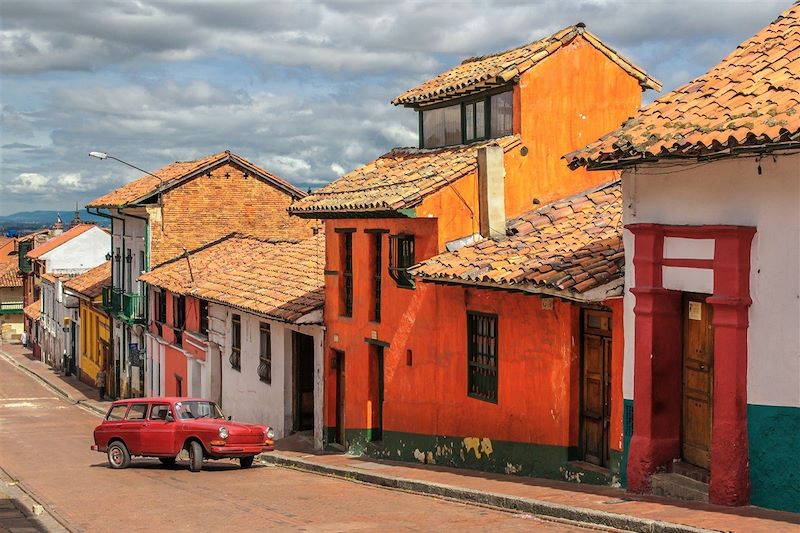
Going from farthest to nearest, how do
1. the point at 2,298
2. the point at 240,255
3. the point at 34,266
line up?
the point at 2,298, the point at 34,266, the point at 240,255

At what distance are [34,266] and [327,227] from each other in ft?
185

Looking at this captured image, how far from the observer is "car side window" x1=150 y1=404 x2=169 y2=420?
21125mm

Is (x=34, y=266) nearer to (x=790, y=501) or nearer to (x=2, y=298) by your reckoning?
(x=2, y=298)

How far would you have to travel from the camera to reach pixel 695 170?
42.1 feet

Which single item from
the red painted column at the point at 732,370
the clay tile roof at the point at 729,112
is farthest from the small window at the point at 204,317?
the red painted column at the point at 732,370

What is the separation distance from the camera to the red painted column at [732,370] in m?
12.1

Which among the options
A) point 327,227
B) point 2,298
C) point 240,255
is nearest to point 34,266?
point 2,298

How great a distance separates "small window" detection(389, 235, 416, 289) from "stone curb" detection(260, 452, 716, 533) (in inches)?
147

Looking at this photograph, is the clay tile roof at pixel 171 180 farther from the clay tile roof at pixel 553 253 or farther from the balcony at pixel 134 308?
the clay tile roof at pixel 553 253

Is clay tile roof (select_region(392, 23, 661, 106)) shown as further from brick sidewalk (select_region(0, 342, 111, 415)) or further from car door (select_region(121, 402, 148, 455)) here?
brick sidewalk (select_region(0, 342, 111, 415))

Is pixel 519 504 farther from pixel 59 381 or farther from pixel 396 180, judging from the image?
pixel 59 381

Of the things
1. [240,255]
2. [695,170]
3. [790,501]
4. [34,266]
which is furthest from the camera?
[34,266]

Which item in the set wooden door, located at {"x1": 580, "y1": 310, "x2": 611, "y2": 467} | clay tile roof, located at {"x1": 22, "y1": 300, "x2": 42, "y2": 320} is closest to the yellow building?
clay tile roof, located at {"x1": 22, "y1": 300, "x2": 42, "y2": 320}

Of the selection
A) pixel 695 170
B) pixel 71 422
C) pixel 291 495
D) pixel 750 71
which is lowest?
pixel 71 422
